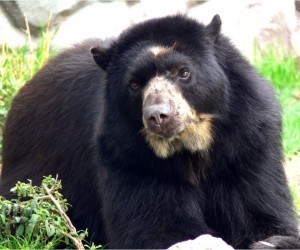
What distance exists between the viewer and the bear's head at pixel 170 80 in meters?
5.78

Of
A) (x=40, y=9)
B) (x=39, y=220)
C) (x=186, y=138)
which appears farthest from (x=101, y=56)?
(x=40, y=9)

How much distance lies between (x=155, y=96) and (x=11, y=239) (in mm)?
1756

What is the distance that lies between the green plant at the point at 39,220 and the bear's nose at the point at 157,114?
3.14 feet

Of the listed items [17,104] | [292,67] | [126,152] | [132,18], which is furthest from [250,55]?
[126,152]

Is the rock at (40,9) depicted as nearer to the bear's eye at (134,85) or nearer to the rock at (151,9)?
the rock at (151,9)

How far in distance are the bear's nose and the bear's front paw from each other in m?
1.14

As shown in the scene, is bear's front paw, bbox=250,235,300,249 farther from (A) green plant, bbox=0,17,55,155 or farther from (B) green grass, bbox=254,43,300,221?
(A) green plant, bbox=0,17,55,155

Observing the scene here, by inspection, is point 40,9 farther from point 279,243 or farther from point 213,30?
point 279,243

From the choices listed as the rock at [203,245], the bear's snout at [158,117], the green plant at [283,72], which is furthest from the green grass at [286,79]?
the rock at [203,245]

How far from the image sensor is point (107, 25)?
11.7 m

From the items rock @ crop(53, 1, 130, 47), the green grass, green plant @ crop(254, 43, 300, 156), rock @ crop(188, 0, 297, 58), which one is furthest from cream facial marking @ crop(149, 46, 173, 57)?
rock @ crop(188, 0, 297, 58)

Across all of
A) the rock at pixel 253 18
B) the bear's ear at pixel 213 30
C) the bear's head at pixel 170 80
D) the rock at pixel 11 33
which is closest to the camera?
the bear's head at pixel 170 80

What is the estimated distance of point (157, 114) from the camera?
5555 mm

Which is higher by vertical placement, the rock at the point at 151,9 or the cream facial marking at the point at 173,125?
the rock at the point at 151,9
